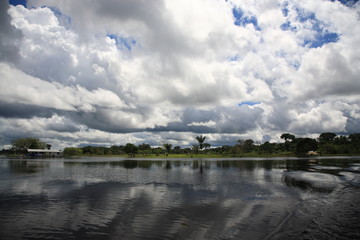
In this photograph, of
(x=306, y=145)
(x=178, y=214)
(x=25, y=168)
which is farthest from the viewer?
(x=306, y=145)

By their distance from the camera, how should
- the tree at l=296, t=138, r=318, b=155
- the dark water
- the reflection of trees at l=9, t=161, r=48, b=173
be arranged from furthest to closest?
the tree at l=296, t=138, r=318, b=155, the reflection of trees at l=9, t=161, r=48, b=173, the dark water

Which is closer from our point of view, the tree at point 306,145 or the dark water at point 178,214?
the dark water at point 178,214

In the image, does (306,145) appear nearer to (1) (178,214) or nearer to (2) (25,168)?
(2) (25,168)

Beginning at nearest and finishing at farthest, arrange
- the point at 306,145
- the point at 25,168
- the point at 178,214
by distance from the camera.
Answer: the point at 178,214, the point at 25,168, the point at 306,145

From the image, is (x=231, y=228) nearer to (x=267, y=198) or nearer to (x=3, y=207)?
(x=267, y=198)

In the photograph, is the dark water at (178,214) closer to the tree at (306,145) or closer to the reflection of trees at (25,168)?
the reflection of trees at (25,168)

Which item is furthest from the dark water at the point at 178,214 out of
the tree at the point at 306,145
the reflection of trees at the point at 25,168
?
the tree at the point at 306,145

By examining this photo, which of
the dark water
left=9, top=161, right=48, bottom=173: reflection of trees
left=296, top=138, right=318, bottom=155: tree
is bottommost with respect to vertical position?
left=9, top=161, right=48, bottom=173: reflection of trees

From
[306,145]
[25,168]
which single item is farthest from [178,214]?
[306,145]

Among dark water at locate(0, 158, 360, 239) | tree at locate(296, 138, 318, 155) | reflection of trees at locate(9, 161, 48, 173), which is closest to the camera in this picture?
dark water at locate(0, 158, 360, 239)

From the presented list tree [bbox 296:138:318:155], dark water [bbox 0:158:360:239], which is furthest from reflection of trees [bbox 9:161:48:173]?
tree [bbox 296:138:318:155]

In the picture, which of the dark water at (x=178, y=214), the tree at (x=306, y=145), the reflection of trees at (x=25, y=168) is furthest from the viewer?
the tree at (x=306, y=145)

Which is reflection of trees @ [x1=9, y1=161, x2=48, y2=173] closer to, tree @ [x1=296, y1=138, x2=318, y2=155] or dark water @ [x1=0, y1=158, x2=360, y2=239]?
dark water @ [x1=0, y1=158, x2=360, y2=239]

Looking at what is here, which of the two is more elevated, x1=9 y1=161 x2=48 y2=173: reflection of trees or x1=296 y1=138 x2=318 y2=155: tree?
x1=296 y1=138 x2=318 y2=155: tree
